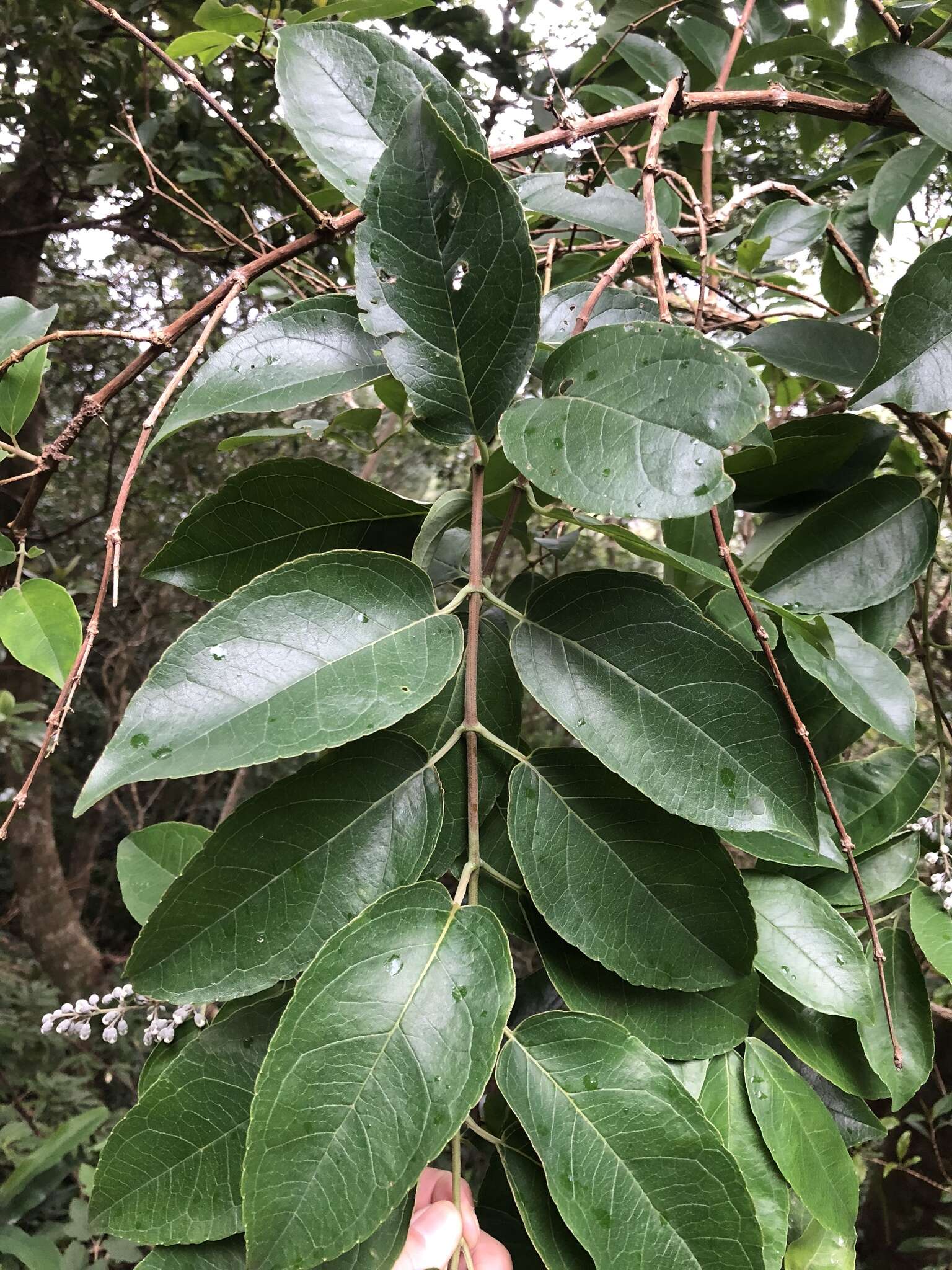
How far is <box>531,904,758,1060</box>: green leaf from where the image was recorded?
1.07 ft

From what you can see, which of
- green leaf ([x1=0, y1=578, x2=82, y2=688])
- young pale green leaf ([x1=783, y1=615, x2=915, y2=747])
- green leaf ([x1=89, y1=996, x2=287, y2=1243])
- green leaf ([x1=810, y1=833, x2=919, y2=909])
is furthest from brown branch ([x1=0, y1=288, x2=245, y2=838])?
green leaf ([x1=810, y1=833, x2=919, y2=909])

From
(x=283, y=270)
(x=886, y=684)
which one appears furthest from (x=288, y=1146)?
(x=283, y=270)

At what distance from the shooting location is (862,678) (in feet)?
1.20

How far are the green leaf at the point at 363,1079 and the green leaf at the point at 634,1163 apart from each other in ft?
0.16

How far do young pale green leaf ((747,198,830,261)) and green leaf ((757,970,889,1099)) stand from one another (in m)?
0.48

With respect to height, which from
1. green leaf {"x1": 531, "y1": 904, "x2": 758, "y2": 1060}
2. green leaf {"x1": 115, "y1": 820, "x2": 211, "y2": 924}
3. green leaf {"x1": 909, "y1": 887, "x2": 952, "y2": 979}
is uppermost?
green leaf {"x1": 531, "y1": 904, "x2": 758, "y2": 1060}

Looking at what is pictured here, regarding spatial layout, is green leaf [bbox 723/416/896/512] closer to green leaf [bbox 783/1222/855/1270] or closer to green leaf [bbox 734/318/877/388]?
green leaf [bbox 734/318/877/388]

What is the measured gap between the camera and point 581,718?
309 millimetres

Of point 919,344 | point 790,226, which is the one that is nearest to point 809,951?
point 919,344

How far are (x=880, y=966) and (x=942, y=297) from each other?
29 centimetres

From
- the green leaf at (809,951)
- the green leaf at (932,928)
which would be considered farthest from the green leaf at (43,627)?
the green leaf at (932,928)

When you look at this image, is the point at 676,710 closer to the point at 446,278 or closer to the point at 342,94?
the point at 446,278

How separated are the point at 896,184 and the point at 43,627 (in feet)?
1.93

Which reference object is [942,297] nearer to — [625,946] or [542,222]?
[625,946]
